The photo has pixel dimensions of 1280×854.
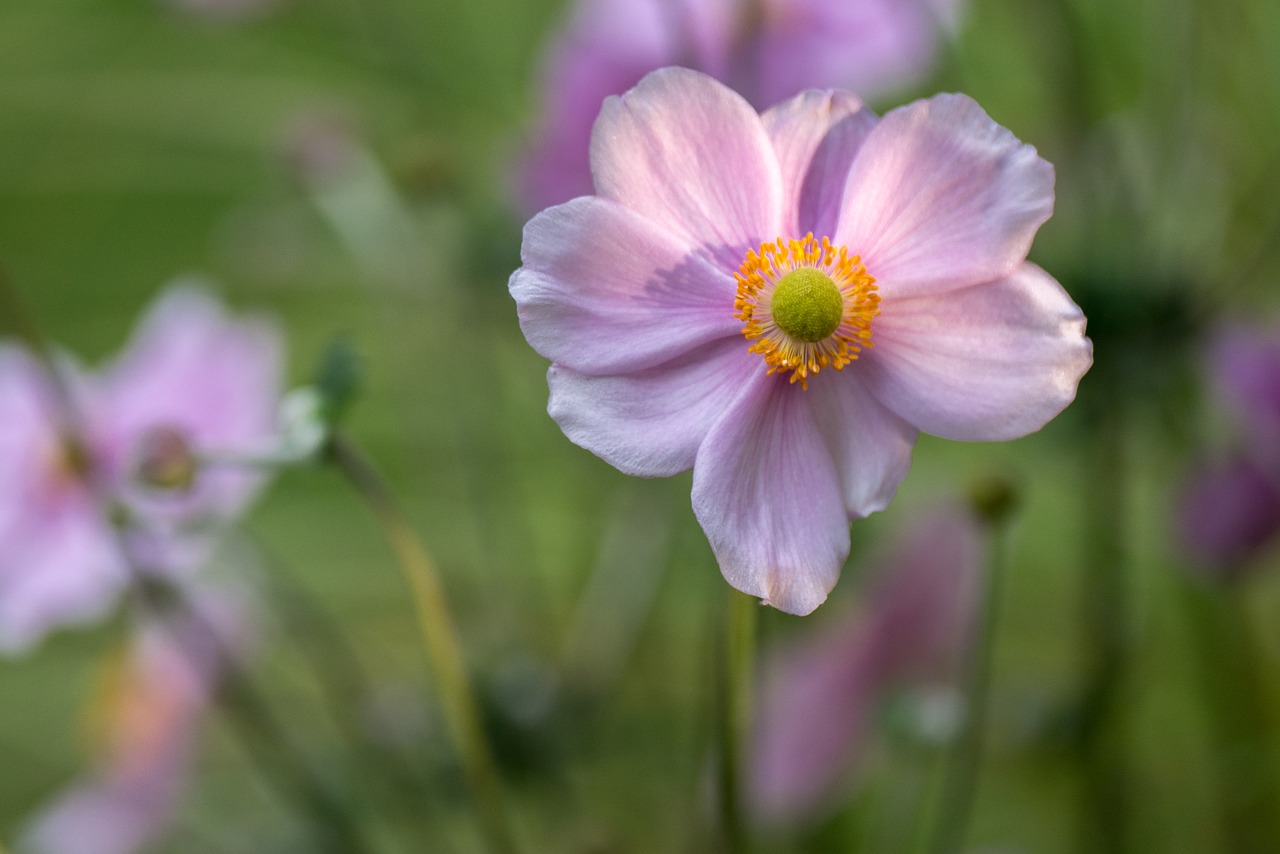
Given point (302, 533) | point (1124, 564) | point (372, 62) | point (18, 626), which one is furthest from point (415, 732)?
point (372, 62)

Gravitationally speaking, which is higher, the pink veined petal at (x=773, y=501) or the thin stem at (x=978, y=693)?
the pink veined petal at (x=773, y=501)

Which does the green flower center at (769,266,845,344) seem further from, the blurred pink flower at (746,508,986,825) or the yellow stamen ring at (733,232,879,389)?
the blurred pink flower at (746,508,986,825)

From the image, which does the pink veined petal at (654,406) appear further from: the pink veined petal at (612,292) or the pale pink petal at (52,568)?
the pale pink petal at (52,568)

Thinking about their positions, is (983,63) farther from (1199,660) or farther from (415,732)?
(415,732)

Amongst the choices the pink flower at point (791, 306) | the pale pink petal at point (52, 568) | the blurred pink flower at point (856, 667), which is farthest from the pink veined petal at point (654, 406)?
the pale pink petal at point (52, 568)

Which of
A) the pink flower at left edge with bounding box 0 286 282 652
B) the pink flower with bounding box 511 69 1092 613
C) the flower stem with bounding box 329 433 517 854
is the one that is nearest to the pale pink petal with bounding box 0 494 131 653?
the pink flower at left edge with bounding box 0 286 282 652

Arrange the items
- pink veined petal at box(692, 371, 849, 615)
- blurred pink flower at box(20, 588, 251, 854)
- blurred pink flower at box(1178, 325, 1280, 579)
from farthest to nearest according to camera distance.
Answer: blurred pink flower at box(20, 588, 251, 854), blurred pink flower at box(1178, 325, 1280, 579), pink veined petal at box(692, 371, 849, 615)
